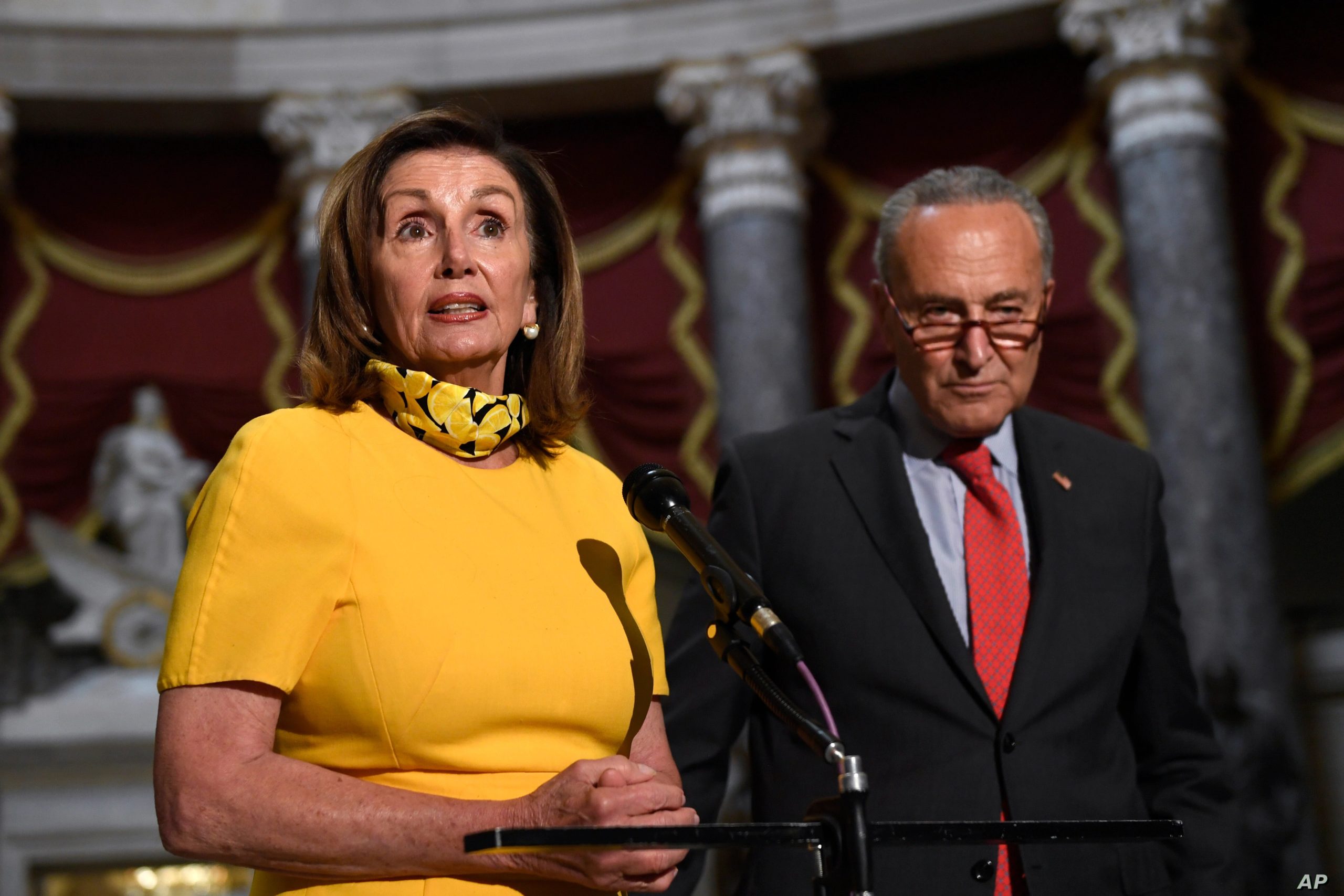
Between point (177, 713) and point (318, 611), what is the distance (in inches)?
6.3

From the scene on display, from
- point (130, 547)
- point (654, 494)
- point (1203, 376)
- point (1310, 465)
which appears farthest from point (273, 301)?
point (654, 494)

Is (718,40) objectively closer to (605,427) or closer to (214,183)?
(605,427)

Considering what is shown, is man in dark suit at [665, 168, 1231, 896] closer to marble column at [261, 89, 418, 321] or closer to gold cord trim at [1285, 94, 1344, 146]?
gold cord trim at [1285, 94, 1344, 146]

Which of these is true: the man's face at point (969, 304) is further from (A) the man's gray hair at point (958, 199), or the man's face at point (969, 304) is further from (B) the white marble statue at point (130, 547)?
(B) the white marble statue at point (130, 547)

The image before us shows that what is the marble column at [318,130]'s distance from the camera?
747cm

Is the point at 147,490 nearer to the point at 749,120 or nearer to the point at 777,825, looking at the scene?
the point at 749,120

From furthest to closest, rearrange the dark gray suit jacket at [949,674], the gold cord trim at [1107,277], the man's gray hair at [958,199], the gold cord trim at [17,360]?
1. the gold cord trim at [17,360]
2. the gold cord trim at [1107,277]
3. the man's gray hair at [958,199]
4. the dark gray suit jacket at [949,674]

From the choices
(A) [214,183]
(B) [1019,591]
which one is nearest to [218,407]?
(A) [214,183]

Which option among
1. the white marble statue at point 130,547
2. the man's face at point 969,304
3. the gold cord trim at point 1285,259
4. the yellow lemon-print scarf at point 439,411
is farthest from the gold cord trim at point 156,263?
the yellow lemon-print scarf at point 439,411

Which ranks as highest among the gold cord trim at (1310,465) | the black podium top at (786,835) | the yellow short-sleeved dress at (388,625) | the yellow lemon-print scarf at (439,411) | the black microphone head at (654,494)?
the gold cord trim at (1310,465)

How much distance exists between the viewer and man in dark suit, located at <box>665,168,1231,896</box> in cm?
211

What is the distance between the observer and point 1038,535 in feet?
7.52

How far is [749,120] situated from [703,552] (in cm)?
592

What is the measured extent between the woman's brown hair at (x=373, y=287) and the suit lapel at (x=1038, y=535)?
741 mm
